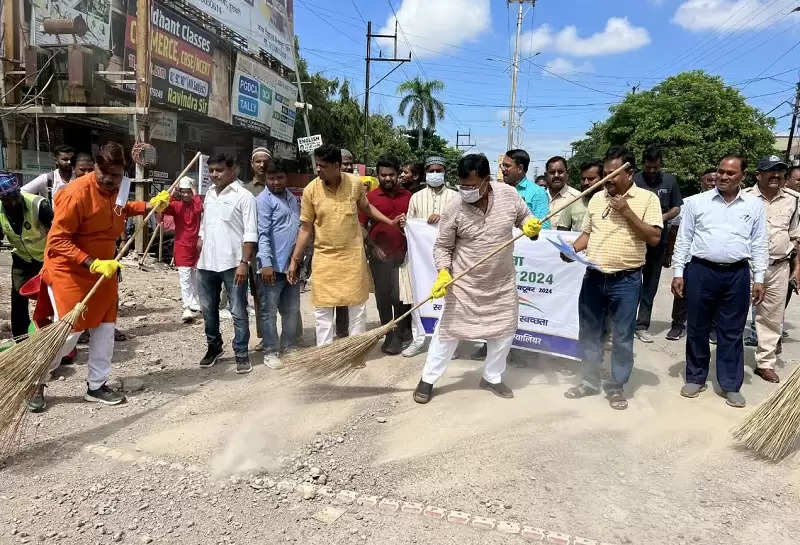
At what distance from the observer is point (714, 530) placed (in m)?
2.38

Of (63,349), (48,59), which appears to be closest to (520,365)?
(63,349)

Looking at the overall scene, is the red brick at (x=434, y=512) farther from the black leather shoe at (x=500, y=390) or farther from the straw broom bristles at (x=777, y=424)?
the straw broom bristles at (x=777, y=424)

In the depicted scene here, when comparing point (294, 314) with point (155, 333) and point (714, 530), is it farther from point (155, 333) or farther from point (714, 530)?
point (714, 530)

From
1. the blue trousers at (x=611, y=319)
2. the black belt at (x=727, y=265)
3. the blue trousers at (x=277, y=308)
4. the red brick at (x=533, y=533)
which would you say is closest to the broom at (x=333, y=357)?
the blue trousers at (x=611, y=319)

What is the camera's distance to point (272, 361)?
14.7 ft

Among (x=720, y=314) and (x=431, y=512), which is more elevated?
(x=720, y=314)

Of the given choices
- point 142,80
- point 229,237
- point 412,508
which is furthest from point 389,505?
point 142,80

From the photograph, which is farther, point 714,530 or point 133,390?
point 133,390

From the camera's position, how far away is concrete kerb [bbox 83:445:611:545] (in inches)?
90.7

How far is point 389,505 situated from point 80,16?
10328mm

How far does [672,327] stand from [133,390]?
5068 millimetres

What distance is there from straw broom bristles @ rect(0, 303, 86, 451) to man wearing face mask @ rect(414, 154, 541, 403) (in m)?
2.23

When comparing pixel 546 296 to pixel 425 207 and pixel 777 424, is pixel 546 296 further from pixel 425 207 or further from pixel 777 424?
pixel 777 424

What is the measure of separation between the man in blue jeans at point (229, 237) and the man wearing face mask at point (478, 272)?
4.98ft
